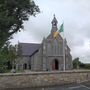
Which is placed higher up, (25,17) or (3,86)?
(25,17)

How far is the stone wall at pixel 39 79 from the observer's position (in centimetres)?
2405

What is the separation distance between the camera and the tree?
2558 centimetres

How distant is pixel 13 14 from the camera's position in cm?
2808

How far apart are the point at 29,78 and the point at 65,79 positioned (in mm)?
4504

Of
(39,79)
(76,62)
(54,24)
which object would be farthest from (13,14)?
(76,62)

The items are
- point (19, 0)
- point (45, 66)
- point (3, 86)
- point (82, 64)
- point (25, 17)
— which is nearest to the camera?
point (3, 86)

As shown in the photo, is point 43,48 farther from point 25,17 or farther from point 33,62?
point 25,17

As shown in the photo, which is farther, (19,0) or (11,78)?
(19,0)

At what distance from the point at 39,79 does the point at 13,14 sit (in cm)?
791

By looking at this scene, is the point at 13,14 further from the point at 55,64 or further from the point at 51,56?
the point at 55,64

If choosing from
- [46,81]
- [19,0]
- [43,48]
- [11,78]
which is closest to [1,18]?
[19,0]

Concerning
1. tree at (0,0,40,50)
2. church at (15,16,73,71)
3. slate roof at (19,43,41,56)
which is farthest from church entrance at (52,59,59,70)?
tree at (0,0,40,50)

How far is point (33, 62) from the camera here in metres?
86.9

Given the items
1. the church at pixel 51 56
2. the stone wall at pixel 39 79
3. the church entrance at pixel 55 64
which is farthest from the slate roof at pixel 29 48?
the stone wall at pixel 39 79
